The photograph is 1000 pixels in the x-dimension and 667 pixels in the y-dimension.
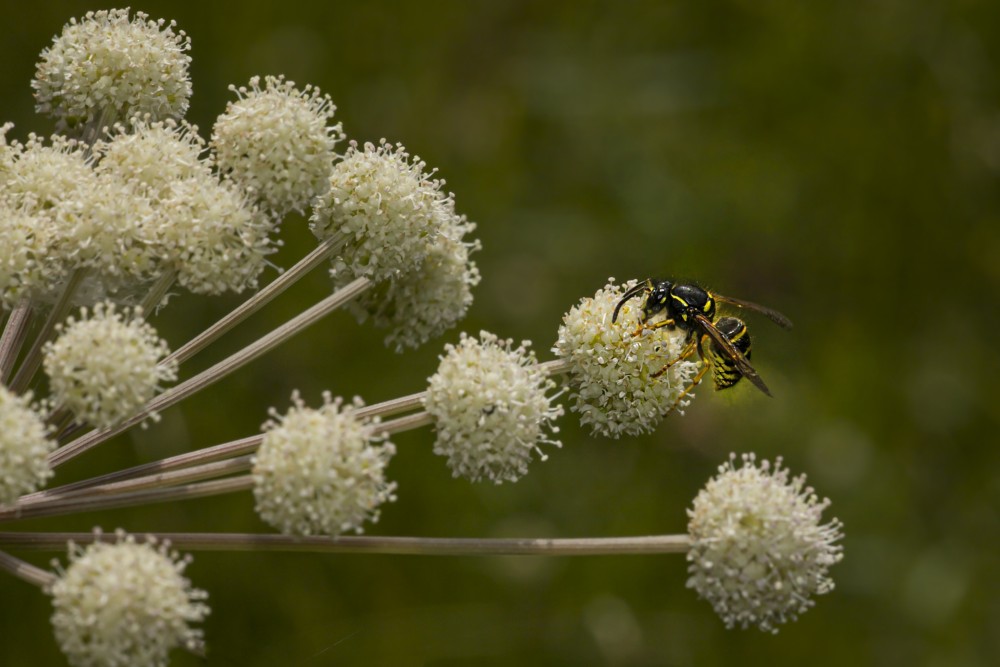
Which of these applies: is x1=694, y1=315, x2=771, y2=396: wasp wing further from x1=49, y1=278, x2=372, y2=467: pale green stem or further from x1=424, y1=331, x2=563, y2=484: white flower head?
x1=49, y1=278, x2=372, y2=467: pale green stem

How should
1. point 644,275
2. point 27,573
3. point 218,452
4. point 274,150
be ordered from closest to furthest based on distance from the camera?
1. point 27,573
2. point 218,452
3. point 274,150
4. point 644,275

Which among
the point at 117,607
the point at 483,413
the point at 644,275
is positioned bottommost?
the point at 117,607

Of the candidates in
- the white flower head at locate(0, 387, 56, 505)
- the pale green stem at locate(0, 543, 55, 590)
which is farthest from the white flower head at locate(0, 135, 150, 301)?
the pale green stem at locate(0, 543, 55, 590)

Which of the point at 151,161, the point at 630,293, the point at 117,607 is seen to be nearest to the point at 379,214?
the point at 151,161

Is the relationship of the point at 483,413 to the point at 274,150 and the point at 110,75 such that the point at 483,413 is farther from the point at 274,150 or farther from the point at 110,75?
the point at 110,75

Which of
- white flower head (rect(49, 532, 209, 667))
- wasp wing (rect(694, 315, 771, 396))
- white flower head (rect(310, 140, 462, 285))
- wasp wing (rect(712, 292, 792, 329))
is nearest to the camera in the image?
white flower head (rect(49, 532, 209, 667))

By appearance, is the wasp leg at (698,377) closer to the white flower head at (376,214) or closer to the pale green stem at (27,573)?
the white flower head at (376,214)

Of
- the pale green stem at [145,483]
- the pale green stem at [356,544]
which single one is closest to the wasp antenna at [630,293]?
the pale green stem at [356,544]
